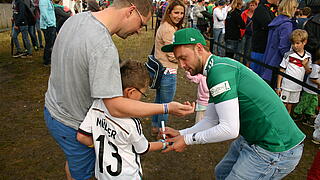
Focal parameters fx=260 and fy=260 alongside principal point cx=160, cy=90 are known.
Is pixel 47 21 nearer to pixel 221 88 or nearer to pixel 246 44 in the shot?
pixel 246 44

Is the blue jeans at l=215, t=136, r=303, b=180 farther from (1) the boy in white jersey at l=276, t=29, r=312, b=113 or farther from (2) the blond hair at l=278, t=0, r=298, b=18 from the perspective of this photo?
(2) the blond hair at l=278, t=0, r=298, b=18

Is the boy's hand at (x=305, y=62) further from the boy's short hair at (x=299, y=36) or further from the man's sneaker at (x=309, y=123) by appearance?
the man's sneaker at (x=309, y=123)

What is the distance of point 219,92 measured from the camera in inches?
68.1

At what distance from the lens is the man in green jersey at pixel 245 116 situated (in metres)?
1.75

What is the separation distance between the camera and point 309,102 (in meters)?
4.84

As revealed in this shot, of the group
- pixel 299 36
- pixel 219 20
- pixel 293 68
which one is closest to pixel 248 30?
pixel 219 20

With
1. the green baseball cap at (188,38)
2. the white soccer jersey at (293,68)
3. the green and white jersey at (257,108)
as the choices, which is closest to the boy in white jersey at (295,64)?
the white soccer jersey at (293,68)

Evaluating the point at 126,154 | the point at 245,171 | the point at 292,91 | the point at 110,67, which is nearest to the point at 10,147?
the point at 126,154

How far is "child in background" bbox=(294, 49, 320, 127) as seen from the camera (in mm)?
4616

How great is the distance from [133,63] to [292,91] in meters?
3.82

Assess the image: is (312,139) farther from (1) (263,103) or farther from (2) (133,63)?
(2) (133,63)

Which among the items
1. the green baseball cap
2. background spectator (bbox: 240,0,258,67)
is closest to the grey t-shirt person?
the green baseball cap

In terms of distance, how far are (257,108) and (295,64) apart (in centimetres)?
333

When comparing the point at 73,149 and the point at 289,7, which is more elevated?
the point at 289,7
